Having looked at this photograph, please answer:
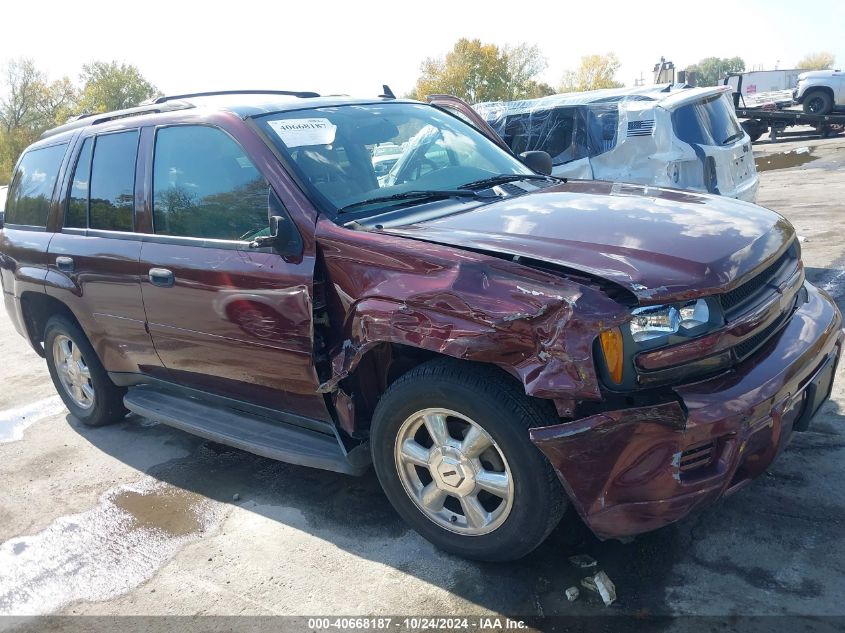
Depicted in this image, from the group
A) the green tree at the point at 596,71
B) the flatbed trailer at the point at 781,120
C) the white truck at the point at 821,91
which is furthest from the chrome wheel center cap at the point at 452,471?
the green tree at the point at 596,71

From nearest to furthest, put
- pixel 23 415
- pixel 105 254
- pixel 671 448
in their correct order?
pixel 671 448
pixel 105 254
pixel 23 415

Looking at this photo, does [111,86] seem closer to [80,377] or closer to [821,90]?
[821,90]

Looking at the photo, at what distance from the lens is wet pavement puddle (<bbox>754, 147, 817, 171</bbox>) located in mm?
16656

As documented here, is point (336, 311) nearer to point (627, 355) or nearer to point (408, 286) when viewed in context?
point (408, 286)

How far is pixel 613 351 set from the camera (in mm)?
2430

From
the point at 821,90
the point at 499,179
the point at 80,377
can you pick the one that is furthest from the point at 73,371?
the point at 821,90

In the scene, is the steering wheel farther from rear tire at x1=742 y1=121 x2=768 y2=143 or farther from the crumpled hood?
rear tire at x1=742 y1=121 x2=768 y2=143

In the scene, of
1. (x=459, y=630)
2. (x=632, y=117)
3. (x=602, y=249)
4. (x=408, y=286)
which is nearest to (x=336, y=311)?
(x=408, y=286)

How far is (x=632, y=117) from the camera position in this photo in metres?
6.93

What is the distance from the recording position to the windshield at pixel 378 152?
3.42 meters

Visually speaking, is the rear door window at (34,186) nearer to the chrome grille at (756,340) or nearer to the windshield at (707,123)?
the chrome grille at (756,340)

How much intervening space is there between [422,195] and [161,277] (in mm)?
1447

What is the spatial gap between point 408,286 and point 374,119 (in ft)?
4.84

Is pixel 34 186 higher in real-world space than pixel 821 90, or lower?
higher
